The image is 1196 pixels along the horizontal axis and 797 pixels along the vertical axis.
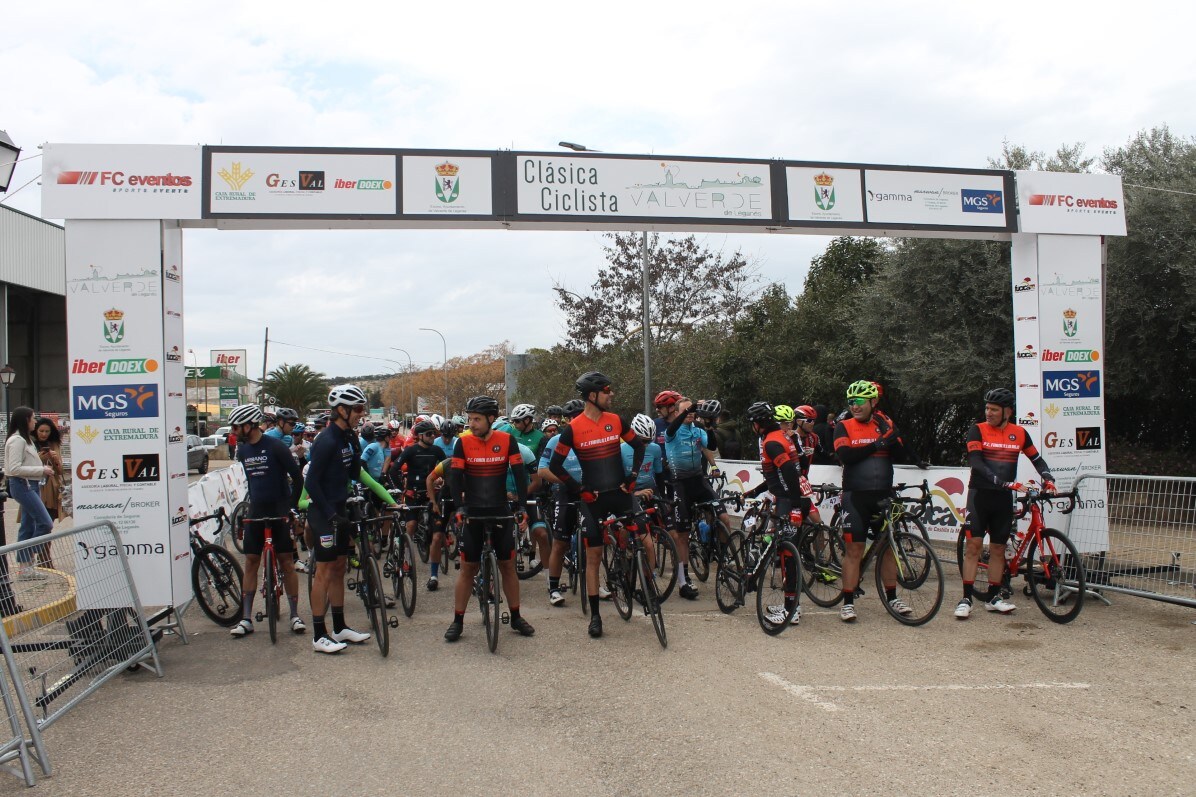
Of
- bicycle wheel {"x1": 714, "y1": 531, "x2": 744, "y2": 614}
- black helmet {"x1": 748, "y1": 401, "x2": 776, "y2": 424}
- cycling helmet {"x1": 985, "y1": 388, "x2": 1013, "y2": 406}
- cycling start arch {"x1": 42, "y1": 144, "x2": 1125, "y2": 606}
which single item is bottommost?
bicycle wheel {"x1": 714, "y1": 531, "x2": 744, "y2": 614}

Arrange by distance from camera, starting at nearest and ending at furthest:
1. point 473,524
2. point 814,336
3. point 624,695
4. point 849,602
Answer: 1. point 624,695
2. point 473,524
3. point 849,602
4. point 814,336

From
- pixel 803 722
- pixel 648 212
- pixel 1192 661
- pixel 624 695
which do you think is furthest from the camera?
pixel 648 212

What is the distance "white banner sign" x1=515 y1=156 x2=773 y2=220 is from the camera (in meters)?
8.40

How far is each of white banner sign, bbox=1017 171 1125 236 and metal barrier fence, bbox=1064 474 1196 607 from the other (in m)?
2.72

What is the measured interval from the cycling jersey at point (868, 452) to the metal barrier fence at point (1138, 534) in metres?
2.10

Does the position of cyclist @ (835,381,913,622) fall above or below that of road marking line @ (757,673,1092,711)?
above

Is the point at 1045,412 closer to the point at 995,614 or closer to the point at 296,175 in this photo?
the point at 995,614

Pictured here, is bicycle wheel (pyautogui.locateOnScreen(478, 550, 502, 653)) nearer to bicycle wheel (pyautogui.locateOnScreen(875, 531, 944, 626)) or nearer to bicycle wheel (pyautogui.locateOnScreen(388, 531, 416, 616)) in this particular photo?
bicycle wheel (pyautogui.locateOnScreen(388, 531, 416, 616))

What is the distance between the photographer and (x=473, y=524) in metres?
6.93

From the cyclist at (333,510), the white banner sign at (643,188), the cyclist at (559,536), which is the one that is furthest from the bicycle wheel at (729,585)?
the white banner sign at (643,188)

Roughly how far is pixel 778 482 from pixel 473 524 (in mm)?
2699

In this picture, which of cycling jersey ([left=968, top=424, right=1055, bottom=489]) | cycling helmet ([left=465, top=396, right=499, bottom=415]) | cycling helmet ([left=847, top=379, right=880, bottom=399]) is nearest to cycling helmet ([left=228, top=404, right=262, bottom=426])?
cycling helmet ([left=465, top=396, right=499, bottom=415])

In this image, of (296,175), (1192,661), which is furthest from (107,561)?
(1192,661)

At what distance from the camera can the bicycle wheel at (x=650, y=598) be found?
6578mm
